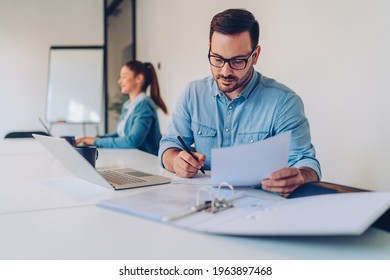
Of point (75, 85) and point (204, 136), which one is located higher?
point (75, 85)

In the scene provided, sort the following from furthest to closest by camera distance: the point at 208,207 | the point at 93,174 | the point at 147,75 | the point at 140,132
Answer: the point at 147,75
the point at 140,132
the point at 93,174
the point at 208,207

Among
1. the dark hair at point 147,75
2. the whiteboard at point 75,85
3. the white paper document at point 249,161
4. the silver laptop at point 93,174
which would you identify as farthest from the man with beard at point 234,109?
the whiteboard at point 75,85

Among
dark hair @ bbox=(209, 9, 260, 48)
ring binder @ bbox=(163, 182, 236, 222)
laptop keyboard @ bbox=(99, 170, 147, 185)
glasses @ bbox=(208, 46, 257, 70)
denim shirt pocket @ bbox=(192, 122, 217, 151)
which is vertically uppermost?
dark hair @ bbox=(209, 9, 260, 48)

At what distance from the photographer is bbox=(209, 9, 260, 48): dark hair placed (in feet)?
4.70

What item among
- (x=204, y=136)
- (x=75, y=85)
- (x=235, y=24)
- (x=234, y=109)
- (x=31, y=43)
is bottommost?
(x=204, y=136)

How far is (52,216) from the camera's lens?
90 centimetres

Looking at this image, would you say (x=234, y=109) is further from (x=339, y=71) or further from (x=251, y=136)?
(x=339, y=71)

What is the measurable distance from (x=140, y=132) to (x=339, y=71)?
4.10 feet

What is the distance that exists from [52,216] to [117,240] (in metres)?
0.23

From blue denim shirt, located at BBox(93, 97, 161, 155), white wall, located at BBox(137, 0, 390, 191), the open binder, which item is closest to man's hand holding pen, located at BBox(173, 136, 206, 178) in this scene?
the open binder

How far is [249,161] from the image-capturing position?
956 millimetres

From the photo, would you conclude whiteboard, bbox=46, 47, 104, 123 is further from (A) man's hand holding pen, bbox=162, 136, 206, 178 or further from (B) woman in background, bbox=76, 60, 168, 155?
(A) man's hand holding pen, bbox=162, 136, 206, 178

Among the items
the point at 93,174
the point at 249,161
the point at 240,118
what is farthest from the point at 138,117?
the point at 249,161

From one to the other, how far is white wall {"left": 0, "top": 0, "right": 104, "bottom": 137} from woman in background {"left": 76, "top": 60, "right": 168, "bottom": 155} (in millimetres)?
3347
